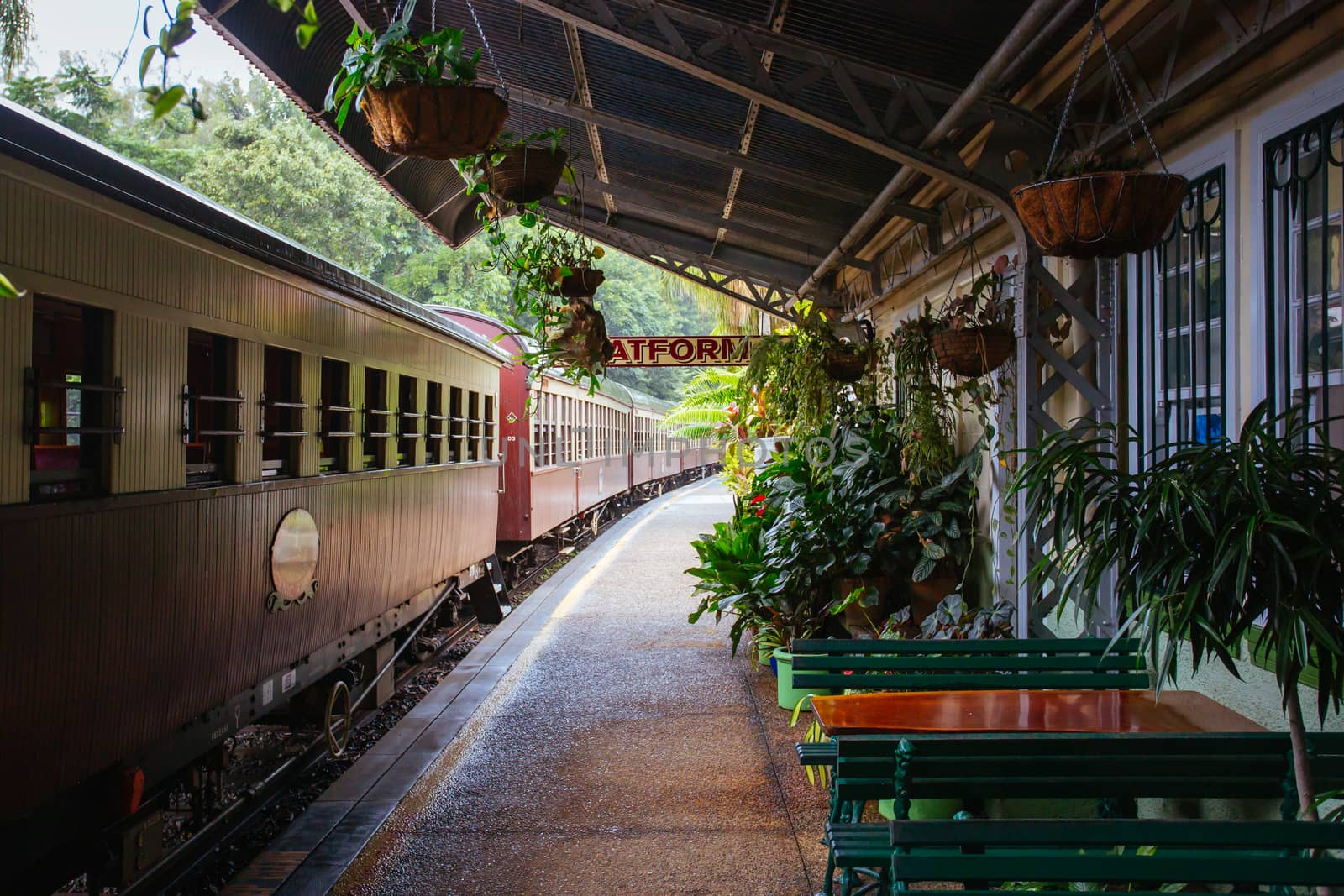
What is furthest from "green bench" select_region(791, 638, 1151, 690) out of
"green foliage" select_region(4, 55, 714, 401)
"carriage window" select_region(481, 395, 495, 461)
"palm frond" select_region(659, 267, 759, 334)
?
"green foliage" select_region(4, 55, 714, 401)

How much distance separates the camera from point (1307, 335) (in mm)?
3320

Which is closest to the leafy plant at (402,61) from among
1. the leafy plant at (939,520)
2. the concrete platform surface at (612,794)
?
the concrete platform surface at (612,794)

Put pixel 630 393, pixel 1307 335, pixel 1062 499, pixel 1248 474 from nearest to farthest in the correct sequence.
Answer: pixel 1248 474 → pixel 1062 499 → pixel 1307 335 → pixel 630 393

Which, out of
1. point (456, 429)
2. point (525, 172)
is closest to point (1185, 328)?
point (525, 172)

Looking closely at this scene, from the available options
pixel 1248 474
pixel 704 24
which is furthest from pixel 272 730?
pixel 1248 474

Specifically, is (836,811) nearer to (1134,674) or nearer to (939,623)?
(1134,674)

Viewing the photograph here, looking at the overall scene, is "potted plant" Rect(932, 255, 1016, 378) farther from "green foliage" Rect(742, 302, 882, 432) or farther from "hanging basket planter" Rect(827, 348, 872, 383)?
"green foliage" Rect(742, 302, 882, 432)

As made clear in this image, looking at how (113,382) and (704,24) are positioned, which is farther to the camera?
(704,24)

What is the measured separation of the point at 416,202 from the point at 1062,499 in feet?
24.5

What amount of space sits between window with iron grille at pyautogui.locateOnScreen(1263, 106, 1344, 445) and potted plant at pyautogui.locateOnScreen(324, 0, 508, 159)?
107 inches

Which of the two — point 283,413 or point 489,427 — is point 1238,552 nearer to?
point 283,413

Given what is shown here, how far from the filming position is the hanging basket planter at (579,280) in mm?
6297

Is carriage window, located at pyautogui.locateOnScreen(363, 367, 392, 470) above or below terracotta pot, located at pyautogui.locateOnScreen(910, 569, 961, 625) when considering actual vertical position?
above

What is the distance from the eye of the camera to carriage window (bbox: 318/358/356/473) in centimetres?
541
